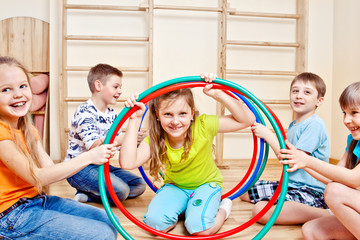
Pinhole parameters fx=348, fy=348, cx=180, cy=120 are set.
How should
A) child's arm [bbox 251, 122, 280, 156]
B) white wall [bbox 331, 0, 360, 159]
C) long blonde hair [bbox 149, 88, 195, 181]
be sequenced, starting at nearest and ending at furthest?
child's arm [bbox 251, 122, 280, 156], long blonde hair [bbox 149, 88, 195, 181], white wall [bbox 331, 0, 360, 159]

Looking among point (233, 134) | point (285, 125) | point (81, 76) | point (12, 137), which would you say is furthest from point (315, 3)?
point (12, 137)

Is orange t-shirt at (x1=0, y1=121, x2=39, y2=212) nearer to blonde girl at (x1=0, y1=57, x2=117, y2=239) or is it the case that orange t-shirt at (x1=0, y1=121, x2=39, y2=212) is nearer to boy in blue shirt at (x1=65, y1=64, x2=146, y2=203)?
blonde girl at (x1=0, y1=57, x2=117, y2=239)

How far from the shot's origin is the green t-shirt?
5.97 feet

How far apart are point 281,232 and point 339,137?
2122 millimetres

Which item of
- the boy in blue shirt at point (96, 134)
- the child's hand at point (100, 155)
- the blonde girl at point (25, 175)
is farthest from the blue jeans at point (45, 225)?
the boy in blue shirt at point (96, 134)

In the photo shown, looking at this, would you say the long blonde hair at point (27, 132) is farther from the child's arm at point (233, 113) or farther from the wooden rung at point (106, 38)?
the wooden rung at point (106, 38)

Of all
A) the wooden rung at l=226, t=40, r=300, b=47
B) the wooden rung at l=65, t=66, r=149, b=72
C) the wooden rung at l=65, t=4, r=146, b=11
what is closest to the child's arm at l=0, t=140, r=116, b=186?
the wooden rung at l=65, t=66, r=149, b=72

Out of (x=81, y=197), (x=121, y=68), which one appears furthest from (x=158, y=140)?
(x=121, y=68)

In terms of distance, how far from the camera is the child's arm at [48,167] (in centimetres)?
135

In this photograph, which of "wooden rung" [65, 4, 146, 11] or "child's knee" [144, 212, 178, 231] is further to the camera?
"wooden rung" [65, 4, 146, 11]

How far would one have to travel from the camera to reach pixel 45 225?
1.36 meters

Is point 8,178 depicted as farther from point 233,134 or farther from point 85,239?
point 233,134

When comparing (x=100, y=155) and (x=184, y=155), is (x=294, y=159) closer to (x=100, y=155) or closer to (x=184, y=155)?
(x=184, y=155)

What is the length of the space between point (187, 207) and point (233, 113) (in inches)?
21.4
